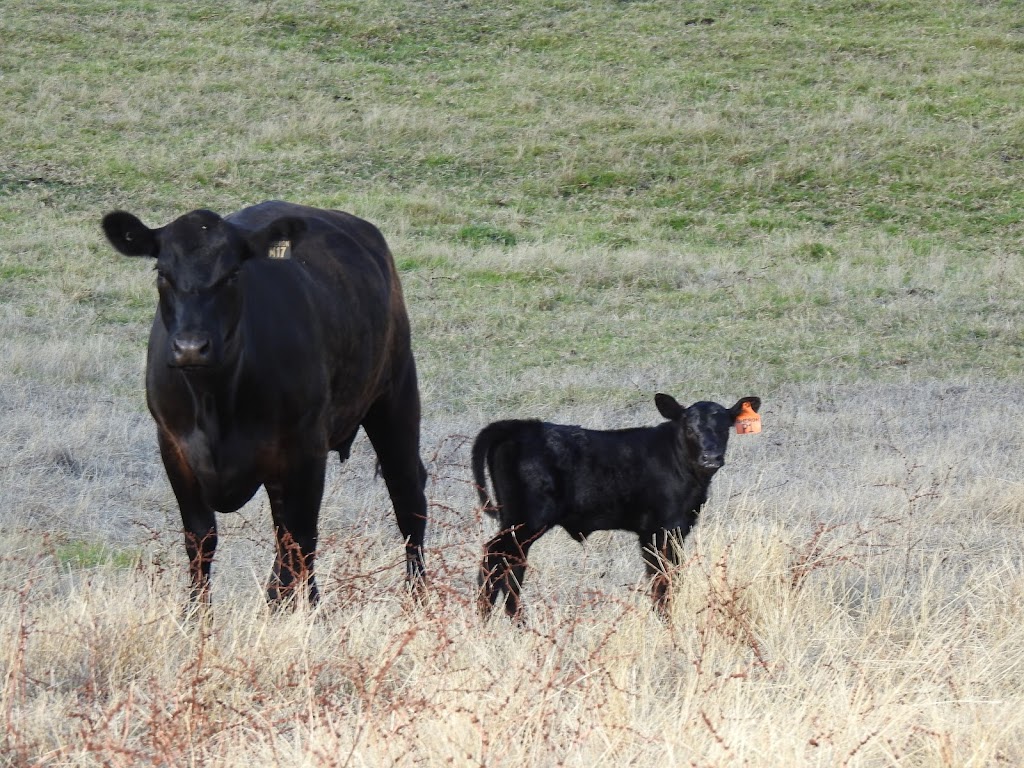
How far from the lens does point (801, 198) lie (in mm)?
22844

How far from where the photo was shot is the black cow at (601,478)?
20.7ft

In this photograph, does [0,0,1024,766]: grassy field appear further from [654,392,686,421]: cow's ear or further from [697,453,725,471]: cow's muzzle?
[654,392,686,421]: cow's ear

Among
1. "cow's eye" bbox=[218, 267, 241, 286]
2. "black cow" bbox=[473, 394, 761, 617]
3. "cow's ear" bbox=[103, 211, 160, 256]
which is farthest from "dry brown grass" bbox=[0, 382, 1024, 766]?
"cow's ear" bbox=[103, 211, 160, 256]

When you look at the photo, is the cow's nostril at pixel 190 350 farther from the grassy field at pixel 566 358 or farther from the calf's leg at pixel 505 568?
the calf's leg at pixel 505 568

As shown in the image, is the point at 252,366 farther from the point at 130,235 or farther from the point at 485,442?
the point at 485,442

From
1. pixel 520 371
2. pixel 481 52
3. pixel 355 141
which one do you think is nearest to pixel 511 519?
pixel 520 371

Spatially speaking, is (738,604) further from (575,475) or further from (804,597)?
(575,475)

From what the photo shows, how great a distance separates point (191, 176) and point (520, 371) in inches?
477

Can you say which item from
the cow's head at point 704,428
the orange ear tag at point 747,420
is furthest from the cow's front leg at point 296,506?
the orange ear tag at point 747,420

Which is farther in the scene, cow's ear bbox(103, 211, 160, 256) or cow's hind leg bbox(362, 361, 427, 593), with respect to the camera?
cow's hind leg bbox(362, 361, 427, 593)

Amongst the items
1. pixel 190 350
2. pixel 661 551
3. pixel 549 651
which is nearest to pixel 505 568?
pixel 661 551

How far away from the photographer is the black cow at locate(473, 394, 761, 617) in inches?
248

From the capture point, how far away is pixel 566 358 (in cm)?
1268

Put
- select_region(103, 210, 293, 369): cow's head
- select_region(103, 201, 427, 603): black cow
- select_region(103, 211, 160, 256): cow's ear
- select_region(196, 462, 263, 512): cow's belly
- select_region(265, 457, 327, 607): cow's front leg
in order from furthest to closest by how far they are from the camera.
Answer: select_region(265, 457, 327, 607): cow's front leg
select_region(196, 462, 263, 512): cow's belly
select_region(103, 211, 160, 256): cow's ear
select_region(103, 201, 427, 603): black cow
select_region(103, 210, 293, 369): cow's head
